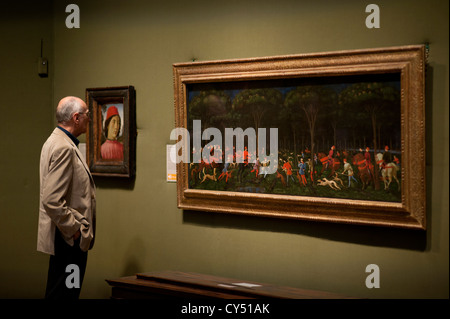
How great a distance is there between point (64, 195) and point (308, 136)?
5.89 ft

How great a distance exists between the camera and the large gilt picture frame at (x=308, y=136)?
11.1ft

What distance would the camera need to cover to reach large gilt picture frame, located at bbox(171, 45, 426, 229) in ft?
11.1

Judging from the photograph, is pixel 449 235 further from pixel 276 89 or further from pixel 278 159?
pixel 276 89

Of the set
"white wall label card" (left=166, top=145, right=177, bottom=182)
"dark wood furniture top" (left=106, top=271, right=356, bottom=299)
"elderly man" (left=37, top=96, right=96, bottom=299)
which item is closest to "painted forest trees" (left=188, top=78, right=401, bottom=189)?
"white wall label card" (left=166, top=145, right=177, bottom=182)

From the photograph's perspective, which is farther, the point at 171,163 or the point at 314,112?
the point at 171,163

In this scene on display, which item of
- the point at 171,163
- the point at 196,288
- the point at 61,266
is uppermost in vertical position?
the point at 171,163

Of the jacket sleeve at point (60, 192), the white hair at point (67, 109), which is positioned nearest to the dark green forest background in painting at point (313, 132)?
the white hair at point (67, 109)

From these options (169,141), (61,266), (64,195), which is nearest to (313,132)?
(169,141)

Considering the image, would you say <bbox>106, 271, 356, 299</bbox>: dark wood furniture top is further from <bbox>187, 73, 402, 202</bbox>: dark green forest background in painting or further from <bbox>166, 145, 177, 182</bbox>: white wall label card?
<bbox>166, 145, 177, 182</bbox>: white wall label card

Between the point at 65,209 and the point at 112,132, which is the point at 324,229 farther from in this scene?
the point at 112,132

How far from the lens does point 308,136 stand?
12.4ft

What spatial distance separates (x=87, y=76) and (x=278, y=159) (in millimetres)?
2144

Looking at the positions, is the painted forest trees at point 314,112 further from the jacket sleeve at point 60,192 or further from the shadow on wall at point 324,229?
the jacket sleeve at point 60,192

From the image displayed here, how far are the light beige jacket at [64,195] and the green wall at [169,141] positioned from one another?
86 centimetres
